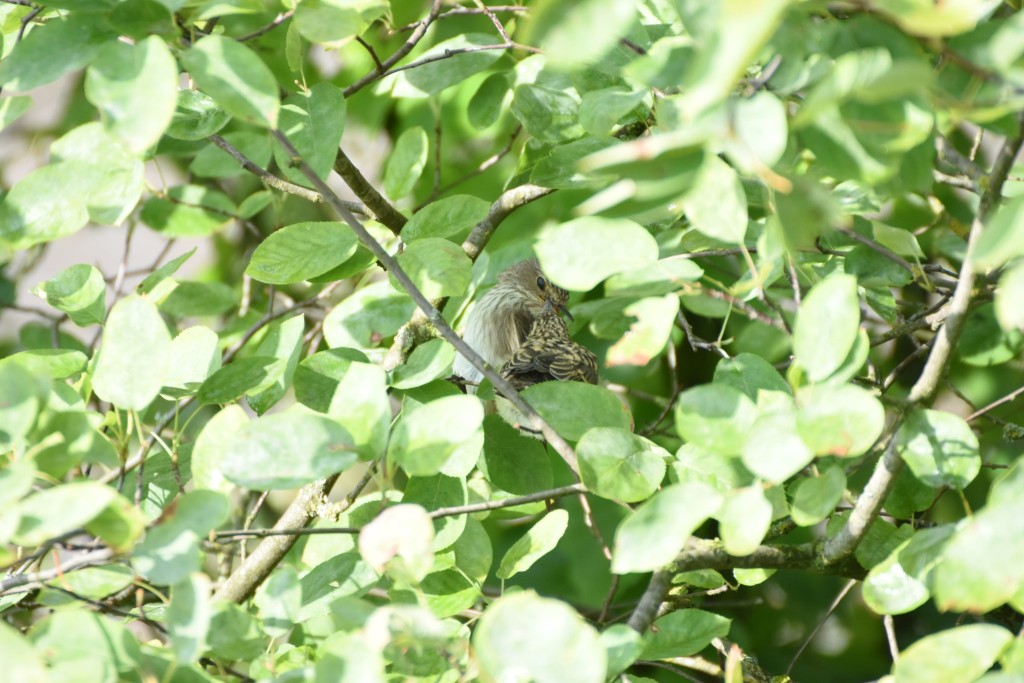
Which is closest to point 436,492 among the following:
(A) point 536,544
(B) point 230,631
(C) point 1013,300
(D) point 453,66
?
(A) point 536,544

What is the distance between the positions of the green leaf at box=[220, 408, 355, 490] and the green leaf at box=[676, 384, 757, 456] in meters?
0.25

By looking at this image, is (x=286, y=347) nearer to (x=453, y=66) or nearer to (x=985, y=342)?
(x=453, y=66)

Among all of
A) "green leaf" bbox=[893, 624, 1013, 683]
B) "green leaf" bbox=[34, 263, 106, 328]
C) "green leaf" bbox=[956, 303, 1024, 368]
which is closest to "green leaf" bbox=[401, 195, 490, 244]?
"green leaf" bbox=[34, 263, 106, 328]

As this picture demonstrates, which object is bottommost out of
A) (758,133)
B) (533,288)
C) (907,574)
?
(533,288)

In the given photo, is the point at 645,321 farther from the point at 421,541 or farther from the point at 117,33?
the point at 117,33

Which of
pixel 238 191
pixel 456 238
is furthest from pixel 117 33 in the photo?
pixel 238 191

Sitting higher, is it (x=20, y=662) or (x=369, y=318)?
(x=20, y=662)

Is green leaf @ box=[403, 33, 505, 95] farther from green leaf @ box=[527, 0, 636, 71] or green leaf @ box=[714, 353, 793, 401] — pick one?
green leaf @ box=[527, 0, 636, 71]

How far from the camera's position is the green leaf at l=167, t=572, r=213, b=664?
687mm

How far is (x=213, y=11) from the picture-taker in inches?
35.1

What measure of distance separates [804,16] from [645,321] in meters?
0.25

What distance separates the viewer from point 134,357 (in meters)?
0.86

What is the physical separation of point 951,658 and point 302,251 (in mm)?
692

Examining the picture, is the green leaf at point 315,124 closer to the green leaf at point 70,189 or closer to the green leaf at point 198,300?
the green leaf at point 70,189
